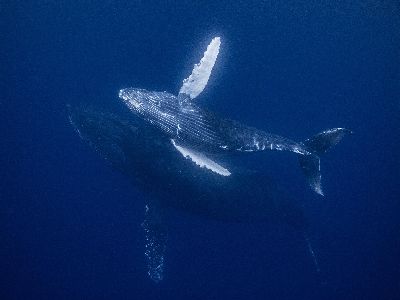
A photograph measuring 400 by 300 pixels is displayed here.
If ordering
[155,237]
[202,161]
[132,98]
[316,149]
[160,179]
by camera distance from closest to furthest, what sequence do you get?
1. [202,161]
2. [316,149]
3. [132,98]
4. [160,179]
5. [155,237]

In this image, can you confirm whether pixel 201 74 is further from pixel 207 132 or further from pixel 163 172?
pixel 163 172

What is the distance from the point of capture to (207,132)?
252 inches

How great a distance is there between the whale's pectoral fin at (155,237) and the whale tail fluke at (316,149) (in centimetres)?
561

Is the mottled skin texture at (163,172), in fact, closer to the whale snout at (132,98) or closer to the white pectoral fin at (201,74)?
the whale snout at (132,98)

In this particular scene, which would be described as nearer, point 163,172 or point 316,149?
point 316,149

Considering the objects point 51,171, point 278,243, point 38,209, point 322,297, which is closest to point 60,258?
point 38,209

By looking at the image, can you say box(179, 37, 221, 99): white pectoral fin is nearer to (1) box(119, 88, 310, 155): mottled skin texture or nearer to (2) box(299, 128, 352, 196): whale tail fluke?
(1) box(119, 88, 310, 155): mottled skin texture

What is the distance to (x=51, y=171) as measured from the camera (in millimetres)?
16984

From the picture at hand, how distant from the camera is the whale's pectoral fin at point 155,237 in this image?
1077 cm

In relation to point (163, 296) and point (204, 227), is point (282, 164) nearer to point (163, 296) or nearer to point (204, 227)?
point (204, 227)

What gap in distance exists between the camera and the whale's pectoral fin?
35.3 feet

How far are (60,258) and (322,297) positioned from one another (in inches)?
453

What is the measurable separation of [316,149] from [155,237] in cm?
610

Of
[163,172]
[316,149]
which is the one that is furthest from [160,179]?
[316,149]
